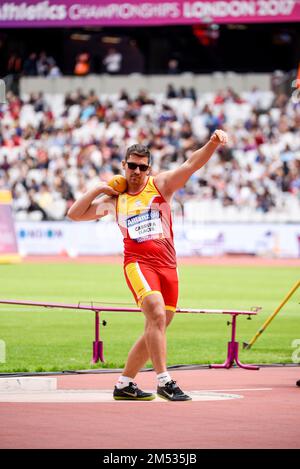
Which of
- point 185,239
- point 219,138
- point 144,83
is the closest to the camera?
point 219,138

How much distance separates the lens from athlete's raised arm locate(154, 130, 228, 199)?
9.62 m

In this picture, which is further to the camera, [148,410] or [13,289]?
[13,289]

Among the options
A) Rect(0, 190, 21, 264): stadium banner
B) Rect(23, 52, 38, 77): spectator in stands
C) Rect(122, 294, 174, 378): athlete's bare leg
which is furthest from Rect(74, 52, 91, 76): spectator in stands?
Rect(122, 294, 174, 378): athlete's bare leg

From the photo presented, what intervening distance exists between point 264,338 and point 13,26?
2829 cm

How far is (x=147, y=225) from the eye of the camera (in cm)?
1011

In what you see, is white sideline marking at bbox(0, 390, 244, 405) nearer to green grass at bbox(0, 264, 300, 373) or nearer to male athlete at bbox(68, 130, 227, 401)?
male athlete at bbox(68, 130, 227, 401)

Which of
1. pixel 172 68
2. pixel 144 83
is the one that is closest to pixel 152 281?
pixel 144 83

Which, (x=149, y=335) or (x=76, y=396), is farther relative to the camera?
(x=76, y=396)

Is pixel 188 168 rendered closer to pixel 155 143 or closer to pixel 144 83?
pixel 155 143

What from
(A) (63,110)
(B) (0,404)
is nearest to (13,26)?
(A) (63,110)

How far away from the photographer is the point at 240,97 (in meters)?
43.0

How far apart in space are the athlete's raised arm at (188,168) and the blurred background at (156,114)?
2252 centimetres

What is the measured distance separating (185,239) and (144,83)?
36.4 feet
